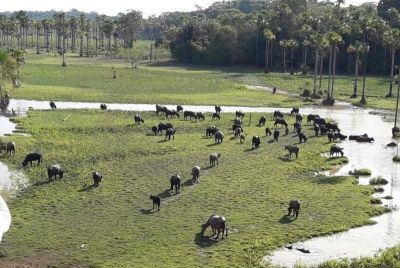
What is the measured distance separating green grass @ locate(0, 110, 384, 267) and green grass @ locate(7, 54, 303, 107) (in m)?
24.6

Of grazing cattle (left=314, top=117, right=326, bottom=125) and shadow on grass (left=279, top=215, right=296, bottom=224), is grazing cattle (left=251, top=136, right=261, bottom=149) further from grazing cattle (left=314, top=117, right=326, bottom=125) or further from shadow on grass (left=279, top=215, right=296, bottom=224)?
shadow on grass (left=279, top=215, right=296, bottom=224)

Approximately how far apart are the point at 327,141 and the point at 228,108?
70.7 feet

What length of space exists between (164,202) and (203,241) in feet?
19.6

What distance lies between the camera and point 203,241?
24.2 metres

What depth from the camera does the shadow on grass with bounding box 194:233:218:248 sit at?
23.8 metres

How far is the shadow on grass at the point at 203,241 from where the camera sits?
78.2ft

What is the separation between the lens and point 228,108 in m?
68.4

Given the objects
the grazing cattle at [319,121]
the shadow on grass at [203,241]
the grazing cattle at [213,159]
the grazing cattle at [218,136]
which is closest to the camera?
the shadow on grass at [203,241]

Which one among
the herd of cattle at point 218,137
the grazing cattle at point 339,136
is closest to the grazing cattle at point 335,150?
the herd of cattle at point 218,137

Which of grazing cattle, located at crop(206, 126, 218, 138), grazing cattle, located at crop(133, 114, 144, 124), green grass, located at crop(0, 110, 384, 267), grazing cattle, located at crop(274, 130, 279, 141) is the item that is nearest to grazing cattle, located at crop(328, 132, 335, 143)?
green grass, located at crop(0, 110, 384, 267)

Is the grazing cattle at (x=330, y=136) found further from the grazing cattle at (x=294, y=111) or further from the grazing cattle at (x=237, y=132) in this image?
the grazing cattle at (x=294, y=111)

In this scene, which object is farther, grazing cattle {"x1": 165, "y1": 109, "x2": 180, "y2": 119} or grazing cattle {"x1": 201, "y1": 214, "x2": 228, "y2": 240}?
grazing cattle {"x1": 165, "y1": 109, "x2": 180, "y2": 119}

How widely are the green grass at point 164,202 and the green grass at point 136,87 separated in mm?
24611

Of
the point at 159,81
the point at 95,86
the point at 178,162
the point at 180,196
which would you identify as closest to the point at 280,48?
the point at 159,81
